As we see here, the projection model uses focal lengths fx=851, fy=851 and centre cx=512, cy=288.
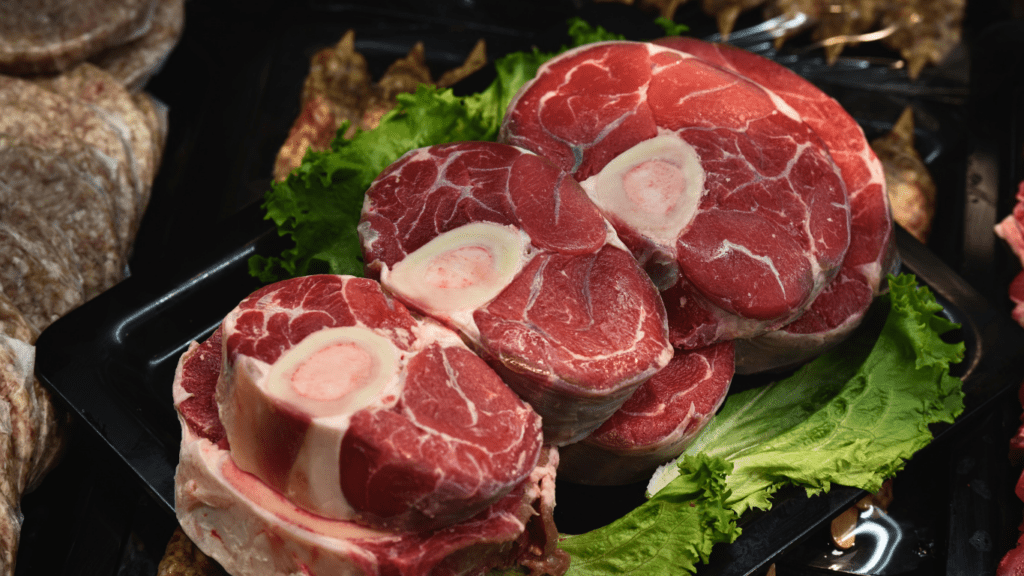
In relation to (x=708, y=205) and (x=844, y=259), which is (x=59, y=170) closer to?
(x=708, y=205)

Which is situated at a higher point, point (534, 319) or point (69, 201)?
point (534, 319)

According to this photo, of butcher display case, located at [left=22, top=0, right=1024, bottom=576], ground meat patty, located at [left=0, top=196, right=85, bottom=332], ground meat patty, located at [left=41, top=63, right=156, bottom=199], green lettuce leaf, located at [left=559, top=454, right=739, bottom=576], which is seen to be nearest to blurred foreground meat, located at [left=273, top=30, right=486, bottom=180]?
butcher display case, located at [left=22, top=0, right=1024, bottom=576]

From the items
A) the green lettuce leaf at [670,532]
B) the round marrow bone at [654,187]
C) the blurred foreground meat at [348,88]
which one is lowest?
the green lettuce leaf at [670,532]

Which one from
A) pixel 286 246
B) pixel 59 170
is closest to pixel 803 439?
pixel 286 246

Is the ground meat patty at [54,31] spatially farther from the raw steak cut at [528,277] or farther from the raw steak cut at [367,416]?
the raw steak cut at [367,416]

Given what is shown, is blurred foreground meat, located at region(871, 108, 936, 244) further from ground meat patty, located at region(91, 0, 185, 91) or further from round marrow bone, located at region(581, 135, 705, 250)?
ground meat patty, located at region(91, 0, 185, 91)

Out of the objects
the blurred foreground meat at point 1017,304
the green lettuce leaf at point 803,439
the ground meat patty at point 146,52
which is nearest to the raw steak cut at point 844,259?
the green lettuce leaf at point 803,439
